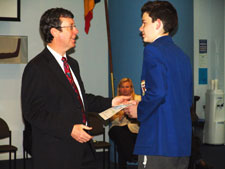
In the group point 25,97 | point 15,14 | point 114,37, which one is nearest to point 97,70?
point 114,37

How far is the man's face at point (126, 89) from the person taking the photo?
5.59 m

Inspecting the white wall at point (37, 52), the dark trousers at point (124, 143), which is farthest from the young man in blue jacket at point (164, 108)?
the white wall at point (37, 52)

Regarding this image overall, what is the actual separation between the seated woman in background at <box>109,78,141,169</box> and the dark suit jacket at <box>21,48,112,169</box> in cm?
259

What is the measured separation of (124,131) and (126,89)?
70 centimetres

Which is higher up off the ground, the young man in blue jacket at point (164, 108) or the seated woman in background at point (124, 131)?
the young man in blue jacket at point (164, 108)

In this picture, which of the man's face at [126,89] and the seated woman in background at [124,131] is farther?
the man's face at [126,89]

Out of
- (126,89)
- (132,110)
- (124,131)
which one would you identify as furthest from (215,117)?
(132,110)

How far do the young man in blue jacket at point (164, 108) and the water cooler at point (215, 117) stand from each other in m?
5.70

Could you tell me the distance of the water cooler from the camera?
25.2 ft

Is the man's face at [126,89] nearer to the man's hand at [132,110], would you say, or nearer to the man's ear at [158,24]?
the man's hand at [132,110]

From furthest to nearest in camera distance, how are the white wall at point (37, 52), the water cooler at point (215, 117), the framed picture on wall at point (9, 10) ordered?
the water cooler at point (215, 117)
the white wall at point (37, 52)
the framed picture on wall at point (9, 10)

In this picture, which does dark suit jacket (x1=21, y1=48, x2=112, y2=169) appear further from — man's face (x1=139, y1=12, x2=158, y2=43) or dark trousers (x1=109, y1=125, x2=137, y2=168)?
dark trousers (x1=109, y1=125, x2=137, y2=168)

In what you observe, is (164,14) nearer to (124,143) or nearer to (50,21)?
(50,21)

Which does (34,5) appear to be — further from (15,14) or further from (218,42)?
(218,42)
